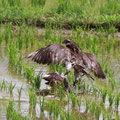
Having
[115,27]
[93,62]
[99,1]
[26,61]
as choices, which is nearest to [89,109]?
[93,62]

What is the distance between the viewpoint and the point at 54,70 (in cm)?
616

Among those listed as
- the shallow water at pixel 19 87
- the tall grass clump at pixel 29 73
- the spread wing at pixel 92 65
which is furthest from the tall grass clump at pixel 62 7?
the spread wing at pixel 92 65

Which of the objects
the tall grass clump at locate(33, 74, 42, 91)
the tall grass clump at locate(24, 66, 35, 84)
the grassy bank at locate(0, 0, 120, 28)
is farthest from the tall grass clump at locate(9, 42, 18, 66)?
the grassy bank at locate(0, 0, 120, 28)

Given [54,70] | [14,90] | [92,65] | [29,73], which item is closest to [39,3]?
[54,70]

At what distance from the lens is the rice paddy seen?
450cm

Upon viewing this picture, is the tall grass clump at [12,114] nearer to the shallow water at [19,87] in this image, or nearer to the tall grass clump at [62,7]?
the shallow water at [19,87]

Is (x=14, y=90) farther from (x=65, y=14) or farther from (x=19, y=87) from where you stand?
(x=65, y=14)

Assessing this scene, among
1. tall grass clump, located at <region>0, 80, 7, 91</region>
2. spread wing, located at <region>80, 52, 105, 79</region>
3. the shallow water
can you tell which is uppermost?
spread wing, located at <region>80, 52, 105, 79</region>

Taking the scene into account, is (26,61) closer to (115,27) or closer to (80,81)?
(80,81)

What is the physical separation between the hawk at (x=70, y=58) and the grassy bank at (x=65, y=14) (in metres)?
3.06

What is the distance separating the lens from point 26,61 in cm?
645

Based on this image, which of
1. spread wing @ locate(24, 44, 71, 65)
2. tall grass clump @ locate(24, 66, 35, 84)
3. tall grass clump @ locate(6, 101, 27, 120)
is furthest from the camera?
tall grass clump @ locate(24, 66, 35, 84)

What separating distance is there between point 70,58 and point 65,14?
3.77 meters

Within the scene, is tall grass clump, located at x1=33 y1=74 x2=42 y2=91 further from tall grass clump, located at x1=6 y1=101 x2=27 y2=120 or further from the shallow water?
tall grass clump, located at x1=6 y1=101 x2=27 y2=120
